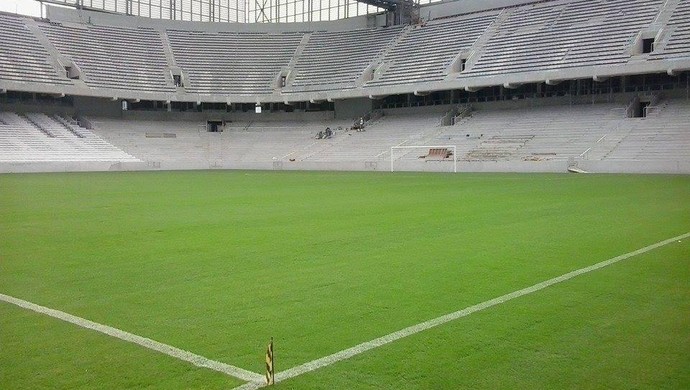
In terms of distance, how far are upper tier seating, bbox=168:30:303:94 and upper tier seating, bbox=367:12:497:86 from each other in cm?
1406

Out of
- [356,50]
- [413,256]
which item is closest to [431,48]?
[356,50]

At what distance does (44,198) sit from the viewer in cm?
1859

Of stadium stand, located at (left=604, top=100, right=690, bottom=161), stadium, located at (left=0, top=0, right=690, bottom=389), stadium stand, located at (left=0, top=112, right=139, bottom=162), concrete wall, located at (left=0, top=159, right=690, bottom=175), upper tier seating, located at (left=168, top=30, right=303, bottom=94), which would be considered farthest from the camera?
upper tier seating, located at (left=168, top=30, right=303, bottom=94)

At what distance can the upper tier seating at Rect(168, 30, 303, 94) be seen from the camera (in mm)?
64312

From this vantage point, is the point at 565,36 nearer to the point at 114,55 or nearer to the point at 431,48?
the point at 431,48

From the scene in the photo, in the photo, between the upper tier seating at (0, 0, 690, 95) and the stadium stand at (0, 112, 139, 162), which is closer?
the stadium stand at (0, 112, 139, 162)

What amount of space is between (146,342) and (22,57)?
58834 mm

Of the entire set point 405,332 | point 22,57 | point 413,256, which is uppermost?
point 22,57

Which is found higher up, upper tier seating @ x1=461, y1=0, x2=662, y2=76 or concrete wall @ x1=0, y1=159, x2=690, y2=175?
upper tier seating @ x1=461, y1=0, x2=662, y2=76

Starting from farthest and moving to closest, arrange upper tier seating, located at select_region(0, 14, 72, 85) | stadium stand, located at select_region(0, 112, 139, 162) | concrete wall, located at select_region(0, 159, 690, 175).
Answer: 1. upper tier seating, located at select_region(0, 14, 72, 85)
2. stadium stand, located at select_region(0, 112, 139, 162)
3. concrete wall, located at select_region(0, 159, 690, 175)

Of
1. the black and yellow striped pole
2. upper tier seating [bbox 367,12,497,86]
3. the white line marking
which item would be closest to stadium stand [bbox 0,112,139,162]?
upper tier seating [bbox 367,12,497,86]

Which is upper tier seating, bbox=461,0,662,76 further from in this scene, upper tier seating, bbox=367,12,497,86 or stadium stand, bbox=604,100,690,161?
stadium stand, bbox=604,100,690,161

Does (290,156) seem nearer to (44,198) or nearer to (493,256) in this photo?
(44,198)

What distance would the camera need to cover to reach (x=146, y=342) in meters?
4.62
